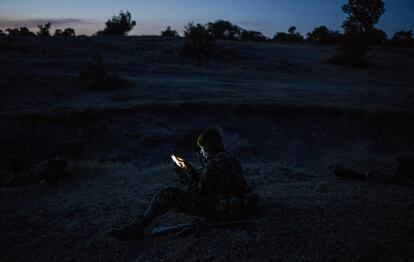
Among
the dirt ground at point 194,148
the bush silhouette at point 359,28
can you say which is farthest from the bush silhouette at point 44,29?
the bush silhouette at point 359,28

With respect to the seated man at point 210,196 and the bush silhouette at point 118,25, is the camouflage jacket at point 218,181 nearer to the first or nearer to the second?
the seated man at point 210,196

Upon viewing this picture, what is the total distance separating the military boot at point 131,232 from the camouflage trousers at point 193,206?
0.46ft

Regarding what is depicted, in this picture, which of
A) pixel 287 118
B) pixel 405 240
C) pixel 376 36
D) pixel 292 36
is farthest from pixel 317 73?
pixel 292 36

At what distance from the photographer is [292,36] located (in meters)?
47.2

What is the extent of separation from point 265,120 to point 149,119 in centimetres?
379

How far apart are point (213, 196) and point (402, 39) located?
154ft

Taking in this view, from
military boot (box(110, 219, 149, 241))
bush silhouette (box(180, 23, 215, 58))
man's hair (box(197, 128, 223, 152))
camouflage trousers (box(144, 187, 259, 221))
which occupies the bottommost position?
military boot (box(110, 219, 149, 241))

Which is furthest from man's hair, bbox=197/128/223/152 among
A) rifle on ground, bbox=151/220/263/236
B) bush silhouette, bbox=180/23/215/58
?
bush silhouette, bbox=180/23/215/58

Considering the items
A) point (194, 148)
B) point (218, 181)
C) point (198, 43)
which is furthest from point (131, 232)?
point (198, 43)

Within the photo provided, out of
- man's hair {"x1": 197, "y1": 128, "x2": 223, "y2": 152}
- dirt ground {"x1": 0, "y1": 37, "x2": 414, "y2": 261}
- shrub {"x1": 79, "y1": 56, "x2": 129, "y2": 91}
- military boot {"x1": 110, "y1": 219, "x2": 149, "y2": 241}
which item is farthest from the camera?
shrub {"x1": 79, "y1": 56, "x2": 129, "y2": 91}

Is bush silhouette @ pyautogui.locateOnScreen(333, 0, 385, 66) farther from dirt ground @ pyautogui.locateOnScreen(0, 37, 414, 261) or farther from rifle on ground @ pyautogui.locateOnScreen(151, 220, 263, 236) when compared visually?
rifle on ground @ pyautogui.locateOnScreen(151, 220, 263, 236)

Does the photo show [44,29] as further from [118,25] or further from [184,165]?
[184,165]

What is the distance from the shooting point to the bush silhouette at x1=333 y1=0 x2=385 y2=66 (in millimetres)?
24047

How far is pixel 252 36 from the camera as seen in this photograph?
145 feet
